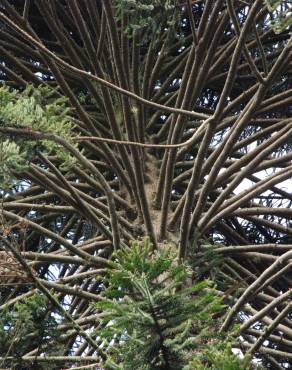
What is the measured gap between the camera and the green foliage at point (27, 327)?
3180 millimetres

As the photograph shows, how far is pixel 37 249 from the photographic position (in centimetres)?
548

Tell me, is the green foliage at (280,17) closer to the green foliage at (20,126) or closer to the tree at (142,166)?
the tree at (142,166)

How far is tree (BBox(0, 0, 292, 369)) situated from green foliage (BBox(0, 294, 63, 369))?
48 millimetres

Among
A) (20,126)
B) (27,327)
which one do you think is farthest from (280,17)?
(27,327)

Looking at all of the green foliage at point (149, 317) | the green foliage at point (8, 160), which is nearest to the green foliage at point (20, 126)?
the green foliage at point (8, 160)

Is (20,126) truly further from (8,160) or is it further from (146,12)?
(146,12)

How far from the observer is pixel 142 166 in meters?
4.37

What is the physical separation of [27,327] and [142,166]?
4.74ft

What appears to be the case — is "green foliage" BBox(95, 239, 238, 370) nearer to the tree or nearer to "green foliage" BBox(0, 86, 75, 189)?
the tree

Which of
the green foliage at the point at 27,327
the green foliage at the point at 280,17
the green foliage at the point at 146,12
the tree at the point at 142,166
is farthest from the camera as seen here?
the green foliage at the point at 146,12

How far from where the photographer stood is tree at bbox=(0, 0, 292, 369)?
2.99 meters

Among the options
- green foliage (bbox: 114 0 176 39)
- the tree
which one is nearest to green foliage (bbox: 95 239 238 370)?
the tree

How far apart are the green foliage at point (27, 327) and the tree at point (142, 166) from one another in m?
0.05

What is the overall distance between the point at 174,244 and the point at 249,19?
4.30ft
